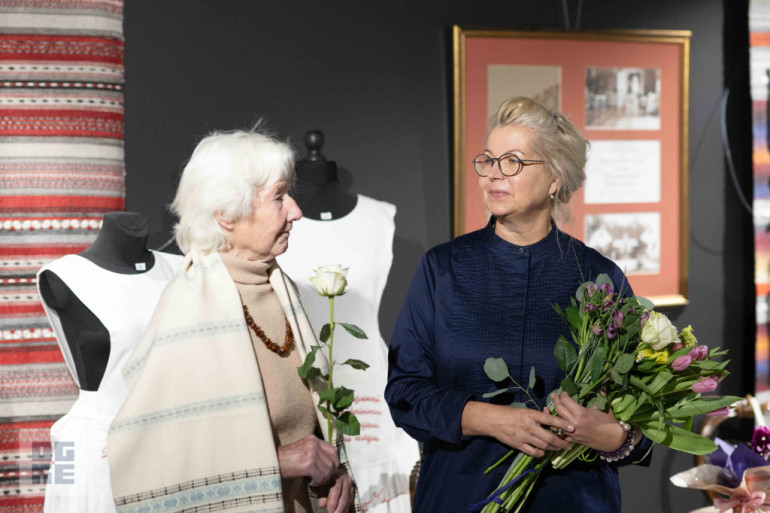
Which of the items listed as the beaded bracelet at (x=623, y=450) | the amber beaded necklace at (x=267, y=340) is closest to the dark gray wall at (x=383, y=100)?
the amber beaded necklace at (x=267, y=340)

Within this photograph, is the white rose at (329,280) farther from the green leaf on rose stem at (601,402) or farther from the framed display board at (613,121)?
the framed display board at (613,121)

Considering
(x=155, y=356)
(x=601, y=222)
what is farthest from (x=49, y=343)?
(x=601, y=222)

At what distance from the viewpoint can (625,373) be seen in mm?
1536

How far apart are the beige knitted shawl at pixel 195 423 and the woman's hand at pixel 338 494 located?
0.15 metres

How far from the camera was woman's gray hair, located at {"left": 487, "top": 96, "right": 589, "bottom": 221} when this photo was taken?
1758 millimetres

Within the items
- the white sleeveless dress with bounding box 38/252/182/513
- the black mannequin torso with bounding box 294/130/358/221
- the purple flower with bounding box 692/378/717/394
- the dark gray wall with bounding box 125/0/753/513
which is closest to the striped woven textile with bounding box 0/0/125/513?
the dark gray wall with bounding box 125/0/753/513

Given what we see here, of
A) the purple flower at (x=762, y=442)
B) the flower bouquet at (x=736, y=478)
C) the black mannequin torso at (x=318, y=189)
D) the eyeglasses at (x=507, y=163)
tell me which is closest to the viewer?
the eyeglasses at (x=507, y=163)

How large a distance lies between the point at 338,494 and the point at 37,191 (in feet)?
5.80

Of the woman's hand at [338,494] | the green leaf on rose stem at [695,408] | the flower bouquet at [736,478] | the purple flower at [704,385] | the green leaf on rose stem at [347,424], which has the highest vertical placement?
the purple flower at [704,385]

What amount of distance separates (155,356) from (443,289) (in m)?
0.63

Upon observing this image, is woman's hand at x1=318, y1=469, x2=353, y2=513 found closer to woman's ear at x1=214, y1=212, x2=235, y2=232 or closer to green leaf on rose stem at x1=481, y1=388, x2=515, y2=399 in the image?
green leaf on rose stem at x1=481, y1=388, x2=515, y2=399

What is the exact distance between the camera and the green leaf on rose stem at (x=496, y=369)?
1604mm

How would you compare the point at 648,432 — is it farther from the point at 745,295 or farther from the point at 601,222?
the point at 745,295

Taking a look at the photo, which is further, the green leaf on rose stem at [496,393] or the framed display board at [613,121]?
the framed display board at [613,121]
